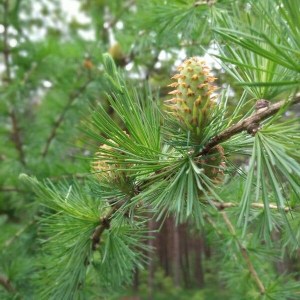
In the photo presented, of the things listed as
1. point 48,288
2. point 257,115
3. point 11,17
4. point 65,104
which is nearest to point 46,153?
point 65,104

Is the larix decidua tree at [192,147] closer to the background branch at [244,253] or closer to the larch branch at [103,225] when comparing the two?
the larch branch at [103,225]

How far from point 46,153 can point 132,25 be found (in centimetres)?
53

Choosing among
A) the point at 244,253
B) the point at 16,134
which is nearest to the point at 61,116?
the point at 16,134

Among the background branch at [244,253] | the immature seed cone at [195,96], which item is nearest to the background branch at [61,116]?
the background branch at [244,253]

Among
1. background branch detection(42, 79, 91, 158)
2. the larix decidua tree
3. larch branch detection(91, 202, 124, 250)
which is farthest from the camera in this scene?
background branch detection(42, 79, 91, 158)

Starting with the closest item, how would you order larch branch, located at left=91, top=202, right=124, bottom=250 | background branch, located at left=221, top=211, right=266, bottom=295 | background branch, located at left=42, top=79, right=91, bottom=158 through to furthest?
larch branch, located at left=91, top=202, right=124, bottom=250, background branch, located at left=221, top=211, right=266, bottom=295, background branch, located at left=42, top=79, right=91, bottom=158

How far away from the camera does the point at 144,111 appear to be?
0.49m

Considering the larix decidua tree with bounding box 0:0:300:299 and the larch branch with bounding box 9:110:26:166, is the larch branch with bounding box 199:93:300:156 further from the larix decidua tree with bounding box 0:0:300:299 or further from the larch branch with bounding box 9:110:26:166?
the larch branch with bounding box 9:110:26:166

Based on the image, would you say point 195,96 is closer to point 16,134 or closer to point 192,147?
point 192,147

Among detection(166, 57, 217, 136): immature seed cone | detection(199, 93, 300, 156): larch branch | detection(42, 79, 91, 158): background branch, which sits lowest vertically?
detection(199, 93, 300, 156): larch branch

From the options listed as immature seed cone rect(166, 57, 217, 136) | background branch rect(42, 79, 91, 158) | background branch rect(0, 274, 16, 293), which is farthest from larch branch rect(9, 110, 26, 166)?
immature seed cone rect(166, 57, 217, 136)

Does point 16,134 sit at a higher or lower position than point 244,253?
higher

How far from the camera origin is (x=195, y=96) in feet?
1.46

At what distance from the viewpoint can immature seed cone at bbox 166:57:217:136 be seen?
1.46 feet
